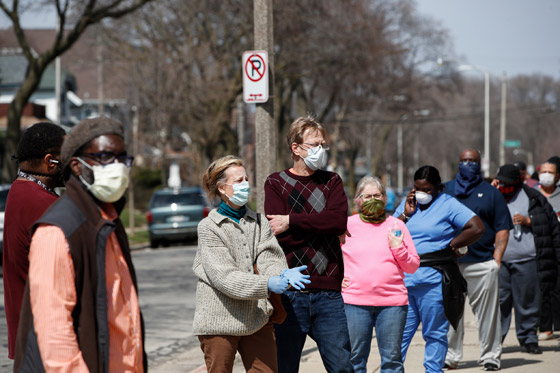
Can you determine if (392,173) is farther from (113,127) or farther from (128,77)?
(113,127)

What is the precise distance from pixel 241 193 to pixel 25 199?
1.19m

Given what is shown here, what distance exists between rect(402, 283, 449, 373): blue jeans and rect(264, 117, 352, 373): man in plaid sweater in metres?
1.79

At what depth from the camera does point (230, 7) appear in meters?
31.9

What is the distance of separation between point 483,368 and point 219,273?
161 inches

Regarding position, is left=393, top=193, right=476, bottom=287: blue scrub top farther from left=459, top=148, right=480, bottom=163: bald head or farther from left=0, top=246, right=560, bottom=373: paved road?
left=0, top=246, right=560, bottom=373: paved road

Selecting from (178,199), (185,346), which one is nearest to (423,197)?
(185,346)

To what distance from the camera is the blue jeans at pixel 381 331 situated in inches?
253

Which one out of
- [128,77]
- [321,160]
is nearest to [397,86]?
[128,77]

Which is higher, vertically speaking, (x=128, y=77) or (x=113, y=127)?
(x=128, y=77)

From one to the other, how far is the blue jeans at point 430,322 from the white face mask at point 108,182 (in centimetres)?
424

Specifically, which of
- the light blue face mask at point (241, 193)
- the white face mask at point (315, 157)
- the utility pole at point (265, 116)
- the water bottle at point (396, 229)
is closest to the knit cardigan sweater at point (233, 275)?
the light blue face mask at point (241, 193)

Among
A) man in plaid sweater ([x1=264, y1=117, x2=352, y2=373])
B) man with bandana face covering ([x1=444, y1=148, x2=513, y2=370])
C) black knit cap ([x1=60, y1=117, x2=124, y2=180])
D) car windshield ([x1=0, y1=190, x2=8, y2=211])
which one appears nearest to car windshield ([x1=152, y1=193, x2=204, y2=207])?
car windshield ([x1=0, y1=190, x2=8, y2=211])

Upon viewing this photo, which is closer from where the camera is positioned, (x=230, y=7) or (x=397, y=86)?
(x=230, y=7)

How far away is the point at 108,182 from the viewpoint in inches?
135
